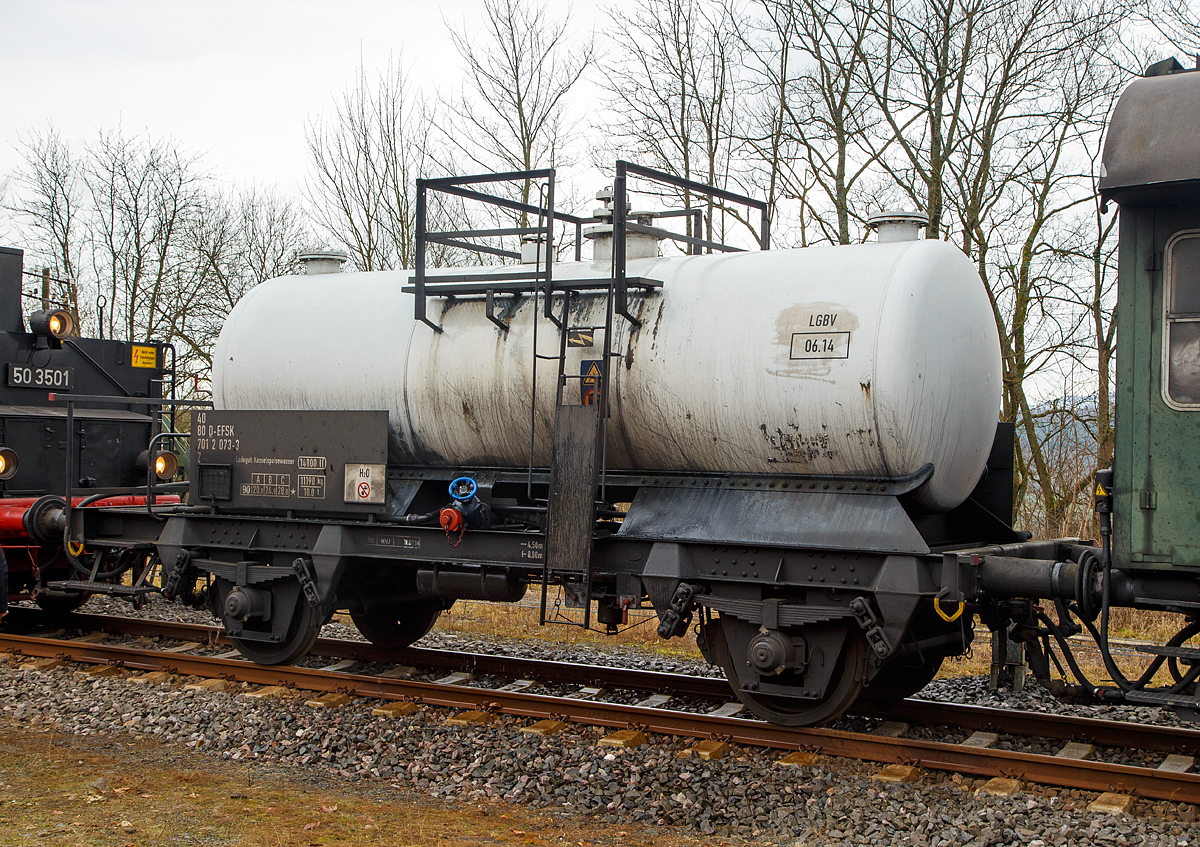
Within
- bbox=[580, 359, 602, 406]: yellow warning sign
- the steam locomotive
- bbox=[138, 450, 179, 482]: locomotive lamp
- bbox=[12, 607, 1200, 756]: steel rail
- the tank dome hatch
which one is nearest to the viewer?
the tank dome hatch

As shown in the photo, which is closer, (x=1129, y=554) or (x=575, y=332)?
(x=1129, y=554)

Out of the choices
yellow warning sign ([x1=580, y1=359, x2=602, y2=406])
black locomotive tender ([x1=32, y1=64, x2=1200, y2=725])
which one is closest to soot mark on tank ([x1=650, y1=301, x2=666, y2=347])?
black locomotive tender ([x1=32, y1=64, x2=1200, y2=725])

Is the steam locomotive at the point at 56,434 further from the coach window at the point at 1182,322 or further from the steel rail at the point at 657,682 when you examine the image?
the coach window at the point at 1182,322

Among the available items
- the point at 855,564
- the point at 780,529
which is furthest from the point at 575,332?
the point at 855,564

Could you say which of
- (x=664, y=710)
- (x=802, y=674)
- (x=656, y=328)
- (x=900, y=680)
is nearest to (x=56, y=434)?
(x=656, y=328)

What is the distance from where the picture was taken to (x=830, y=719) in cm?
674

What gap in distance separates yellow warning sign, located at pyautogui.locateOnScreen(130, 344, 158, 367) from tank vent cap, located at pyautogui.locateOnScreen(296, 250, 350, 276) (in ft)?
14.4

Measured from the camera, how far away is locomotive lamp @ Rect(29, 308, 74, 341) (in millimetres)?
11547

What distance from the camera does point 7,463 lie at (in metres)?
10.7

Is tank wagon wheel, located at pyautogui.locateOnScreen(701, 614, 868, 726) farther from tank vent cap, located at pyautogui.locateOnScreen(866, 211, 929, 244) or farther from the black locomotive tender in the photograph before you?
tank vent cap, located at pyautogui.locateOnScreen(866, 211, 929, 244)

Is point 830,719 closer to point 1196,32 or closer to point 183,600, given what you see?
point 183,600

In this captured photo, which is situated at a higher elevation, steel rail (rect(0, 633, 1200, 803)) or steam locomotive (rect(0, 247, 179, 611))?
steam locomotive (rect(0, 247, 179, 611))

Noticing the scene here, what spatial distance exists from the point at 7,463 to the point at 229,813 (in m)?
6.57

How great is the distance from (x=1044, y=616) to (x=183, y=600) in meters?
6.89
